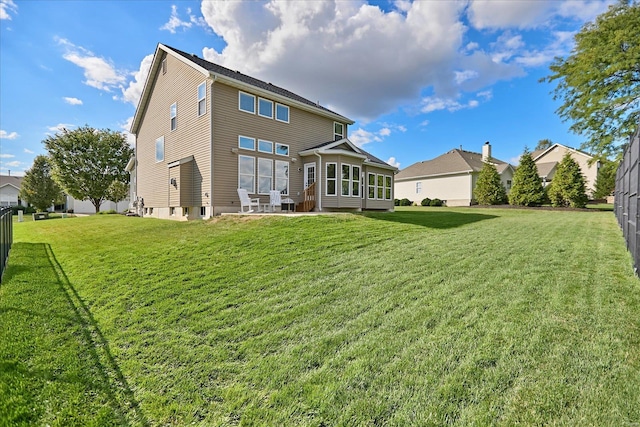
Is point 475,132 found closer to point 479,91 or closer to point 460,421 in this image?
point 479,91

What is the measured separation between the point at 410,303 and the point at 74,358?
12.1 ft

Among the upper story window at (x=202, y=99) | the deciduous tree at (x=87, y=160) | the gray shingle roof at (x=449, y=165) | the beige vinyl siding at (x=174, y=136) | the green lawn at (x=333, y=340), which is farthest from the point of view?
the gray shingle roof at (x=449, y=165)

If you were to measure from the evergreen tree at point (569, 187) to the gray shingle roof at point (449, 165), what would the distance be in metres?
7.76

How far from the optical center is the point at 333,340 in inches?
115

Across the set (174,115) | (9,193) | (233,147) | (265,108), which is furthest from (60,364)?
(9,193)

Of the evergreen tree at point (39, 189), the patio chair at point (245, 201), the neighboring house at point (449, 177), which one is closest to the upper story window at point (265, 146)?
the patio chair at point (245, 201)

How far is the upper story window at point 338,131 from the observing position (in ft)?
55.2

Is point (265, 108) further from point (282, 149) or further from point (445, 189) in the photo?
point (445, 189)

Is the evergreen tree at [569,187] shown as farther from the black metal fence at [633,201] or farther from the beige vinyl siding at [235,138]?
the beige vinyl siding at [235,138]

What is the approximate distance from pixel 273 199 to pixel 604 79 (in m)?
18.4

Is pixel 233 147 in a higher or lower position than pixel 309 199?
higher

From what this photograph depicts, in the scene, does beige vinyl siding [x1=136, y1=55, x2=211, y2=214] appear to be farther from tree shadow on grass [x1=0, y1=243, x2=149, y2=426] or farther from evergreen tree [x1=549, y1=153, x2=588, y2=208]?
evergreen tree [x1=549, y1=153, x2=588, y2=208]

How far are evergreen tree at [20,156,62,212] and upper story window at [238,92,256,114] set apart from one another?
109ft

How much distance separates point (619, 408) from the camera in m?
1.88
